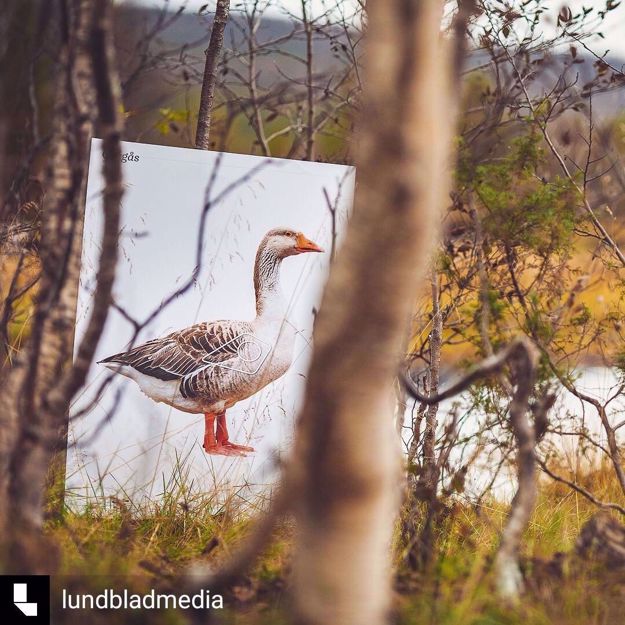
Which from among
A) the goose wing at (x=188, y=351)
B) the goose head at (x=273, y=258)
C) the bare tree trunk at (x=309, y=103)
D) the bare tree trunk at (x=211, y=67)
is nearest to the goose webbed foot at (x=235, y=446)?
the goose wing at (x=188, y=351)

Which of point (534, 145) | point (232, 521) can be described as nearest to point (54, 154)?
point (232, 521)

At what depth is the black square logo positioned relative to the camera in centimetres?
202

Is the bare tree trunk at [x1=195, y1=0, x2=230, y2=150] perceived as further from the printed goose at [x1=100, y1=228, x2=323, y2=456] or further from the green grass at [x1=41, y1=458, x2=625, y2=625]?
the green grass at [x1=41, y1=458, x2=625, y2=625]

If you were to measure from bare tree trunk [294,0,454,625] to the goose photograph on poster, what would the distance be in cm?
127

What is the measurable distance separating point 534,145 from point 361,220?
2034 millimetres

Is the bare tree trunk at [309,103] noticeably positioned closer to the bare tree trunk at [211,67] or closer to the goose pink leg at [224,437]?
the bare tree trunk at [211,67]

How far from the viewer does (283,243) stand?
312 cm

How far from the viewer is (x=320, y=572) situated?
5.40 feet

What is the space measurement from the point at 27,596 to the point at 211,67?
2.13 meters

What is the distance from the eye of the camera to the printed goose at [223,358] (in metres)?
2.98

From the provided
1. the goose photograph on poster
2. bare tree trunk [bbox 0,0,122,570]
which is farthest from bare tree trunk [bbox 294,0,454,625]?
the goose photograph on poster

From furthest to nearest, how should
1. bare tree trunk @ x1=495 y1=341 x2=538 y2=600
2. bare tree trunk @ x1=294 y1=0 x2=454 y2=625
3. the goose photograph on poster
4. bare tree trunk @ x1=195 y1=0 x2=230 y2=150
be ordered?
bare tree trunk @ x1=195 y1=0 x2=230 y2=150, the goose photograph on poster, bare tree trunk @ x1=495 y1=341 x2=538 y2=600, bare tree trunk @ x1=294 y1=0 x2=454 y2=625

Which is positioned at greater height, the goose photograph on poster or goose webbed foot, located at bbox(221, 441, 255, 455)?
the goose photograph on poster

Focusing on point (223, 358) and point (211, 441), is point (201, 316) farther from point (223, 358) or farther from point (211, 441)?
point (211, 441)
